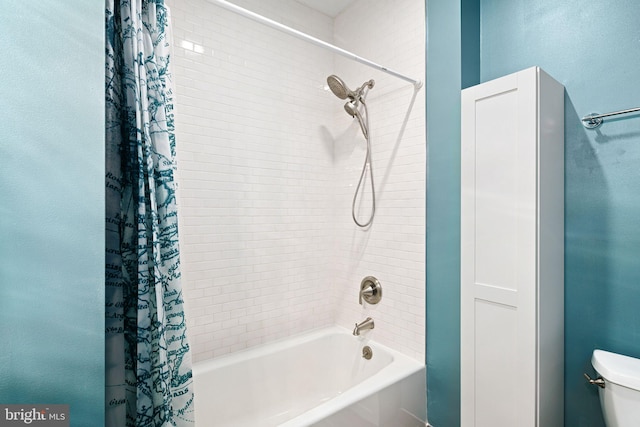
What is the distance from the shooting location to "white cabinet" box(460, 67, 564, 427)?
4.22 ft

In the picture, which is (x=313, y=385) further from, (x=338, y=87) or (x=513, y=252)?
(x=338, y=87)

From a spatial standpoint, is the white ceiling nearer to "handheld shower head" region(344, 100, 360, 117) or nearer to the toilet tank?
"handheld shower head" region(344, 100, 360, 117)

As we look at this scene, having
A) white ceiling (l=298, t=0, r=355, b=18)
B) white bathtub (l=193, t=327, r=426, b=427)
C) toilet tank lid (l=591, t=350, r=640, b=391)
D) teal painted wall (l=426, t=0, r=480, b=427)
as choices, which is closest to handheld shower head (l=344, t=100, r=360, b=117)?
teal painted wall (l=426, t=0, r=480, b=427)

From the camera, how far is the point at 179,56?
1769mm

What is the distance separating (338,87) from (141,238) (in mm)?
1491

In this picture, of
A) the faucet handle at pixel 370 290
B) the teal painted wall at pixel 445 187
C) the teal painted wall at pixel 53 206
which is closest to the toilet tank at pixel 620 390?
the teal painted wall at pixel 445 187

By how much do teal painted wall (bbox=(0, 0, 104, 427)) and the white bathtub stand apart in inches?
35.3

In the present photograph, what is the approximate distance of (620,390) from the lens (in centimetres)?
114

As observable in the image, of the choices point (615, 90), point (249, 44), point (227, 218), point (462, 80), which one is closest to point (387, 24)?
point (462, 80)

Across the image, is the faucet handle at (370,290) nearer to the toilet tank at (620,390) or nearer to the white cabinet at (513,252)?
the white cabinet at (513,252)

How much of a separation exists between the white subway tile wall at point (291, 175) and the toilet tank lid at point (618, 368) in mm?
756

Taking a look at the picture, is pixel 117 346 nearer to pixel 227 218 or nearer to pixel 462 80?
pixel 227 218

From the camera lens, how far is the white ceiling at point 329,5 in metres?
2.23

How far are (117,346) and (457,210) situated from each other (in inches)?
59.5
